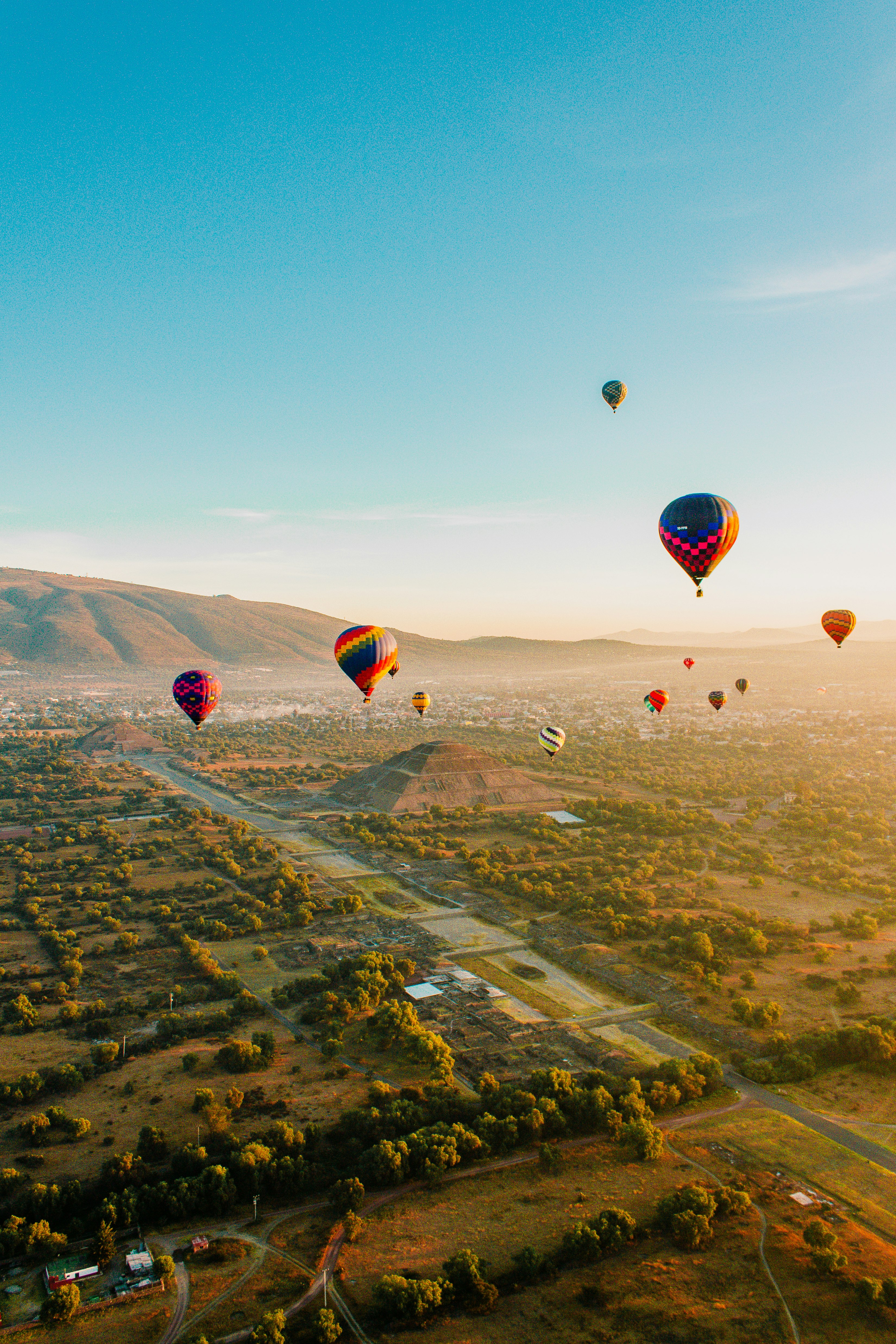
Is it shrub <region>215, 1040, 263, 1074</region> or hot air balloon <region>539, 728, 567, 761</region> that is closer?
shrub <region>215, 1040, 263, 1074</region>

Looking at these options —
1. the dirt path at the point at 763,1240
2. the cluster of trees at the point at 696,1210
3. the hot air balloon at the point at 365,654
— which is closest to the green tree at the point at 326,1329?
the cluster of trees at the point at 696,1210

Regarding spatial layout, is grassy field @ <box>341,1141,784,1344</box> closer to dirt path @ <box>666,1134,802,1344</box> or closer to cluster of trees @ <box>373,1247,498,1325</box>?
dirt path @ <box>666,1134,802,1344</box>

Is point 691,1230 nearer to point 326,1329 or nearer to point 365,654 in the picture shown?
point 326,1329

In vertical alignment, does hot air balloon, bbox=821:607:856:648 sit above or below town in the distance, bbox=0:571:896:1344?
above

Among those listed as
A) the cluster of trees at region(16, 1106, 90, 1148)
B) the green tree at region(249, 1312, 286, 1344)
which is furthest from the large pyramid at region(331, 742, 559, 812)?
the green tree at region(249, 1312, 286, 1344)

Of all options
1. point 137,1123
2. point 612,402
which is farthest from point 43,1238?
point 612,402

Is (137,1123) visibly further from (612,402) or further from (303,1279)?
(612,402)
